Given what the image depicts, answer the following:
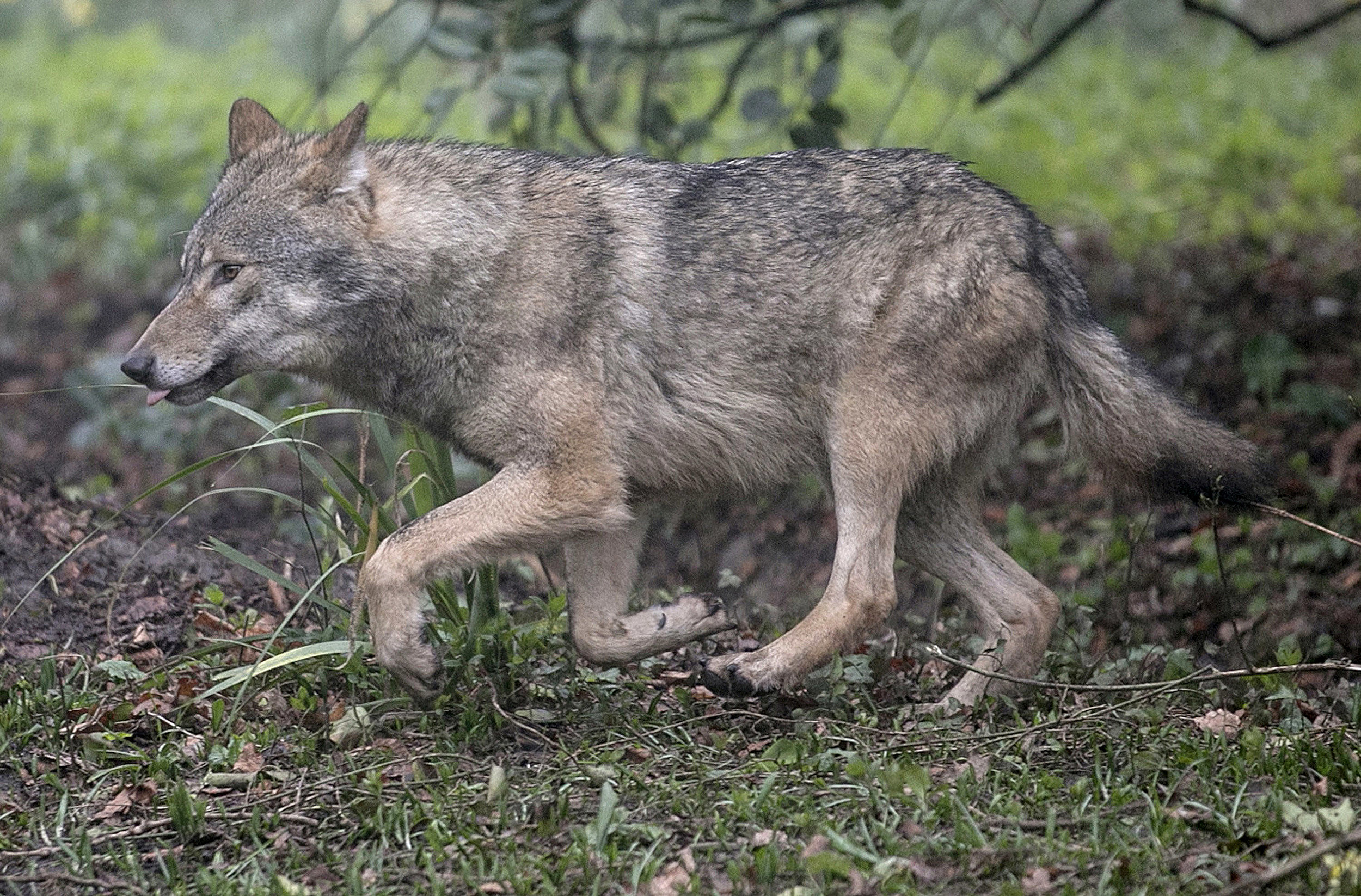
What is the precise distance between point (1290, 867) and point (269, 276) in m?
3.31

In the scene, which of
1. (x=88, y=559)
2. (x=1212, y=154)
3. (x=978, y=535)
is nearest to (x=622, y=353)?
(x=978, y=535)

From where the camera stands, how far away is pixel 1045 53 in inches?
291

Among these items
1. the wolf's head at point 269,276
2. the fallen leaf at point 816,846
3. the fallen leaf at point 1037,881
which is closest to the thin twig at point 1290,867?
the fallen leaf at point 1037,881

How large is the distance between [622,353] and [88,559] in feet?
7.45

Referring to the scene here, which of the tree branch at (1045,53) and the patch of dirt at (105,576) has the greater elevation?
the tree branch at (1045,53)

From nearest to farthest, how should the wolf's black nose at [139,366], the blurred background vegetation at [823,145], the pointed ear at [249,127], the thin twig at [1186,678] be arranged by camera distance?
the thin twig at [1186,678] → the wolf's black nose at [139,366] → the pointed ear at [249,127] → the blurred background vegetation at [823,145]

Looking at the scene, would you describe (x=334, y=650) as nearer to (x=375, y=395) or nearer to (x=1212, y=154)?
(x=375, y=395)

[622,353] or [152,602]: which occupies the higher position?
[622,353]

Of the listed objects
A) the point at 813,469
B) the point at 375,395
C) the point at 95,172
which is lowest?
the point at 95,172

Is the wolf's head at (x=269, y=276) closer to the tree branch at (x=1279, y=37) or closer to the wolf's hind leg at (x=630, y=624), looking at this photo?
the wolf's hind leg at (x=630, y=624)

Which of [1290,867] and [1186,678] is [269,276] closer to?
[1186,678]

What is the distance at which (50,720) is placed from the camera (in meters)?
4.33

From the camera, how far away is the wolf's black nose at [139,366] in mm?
4328

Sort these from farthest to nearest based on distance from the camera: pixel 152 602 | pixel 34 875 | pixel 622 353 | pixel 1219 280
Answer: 1. pixel 1219 280
2. pixel 152 602
3. pixel 622 353
4. pixel 34 875
